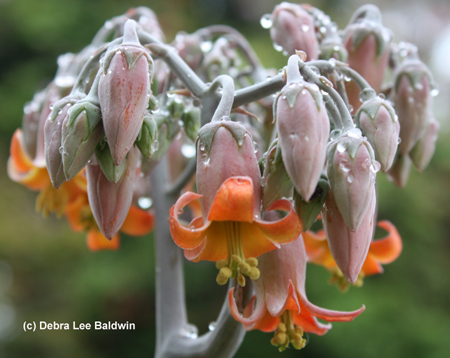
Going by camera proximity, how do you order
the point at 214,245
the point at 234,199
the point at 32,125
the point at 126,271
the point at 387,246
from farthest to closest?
1. the point at 126,271
2. the point at 32,125
3. the point at 387,246
4. the point at 214,245
5. the point at 234,199

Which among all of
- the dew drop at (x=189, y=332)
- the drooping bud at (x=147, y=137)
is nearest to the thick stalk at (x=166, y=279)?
the dew drop at (x=189, y=332)

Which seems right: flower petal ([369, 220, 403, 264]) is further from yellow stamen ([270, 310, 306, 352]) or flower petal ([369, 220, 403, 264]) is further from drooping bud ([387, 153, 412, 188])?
yellow stamen ([270, 310, 306, 352])

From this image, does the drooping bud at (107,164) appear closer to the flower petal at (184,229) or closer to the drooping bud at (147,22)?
the flower petal at (184,229)

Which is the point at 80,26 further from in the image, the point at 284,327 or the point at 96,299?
the point at 284,327

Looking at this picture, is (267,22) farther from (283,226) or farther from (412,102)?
(283,226)

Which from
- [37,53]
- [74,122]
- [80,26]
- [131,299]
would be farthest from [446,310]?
[37,53]

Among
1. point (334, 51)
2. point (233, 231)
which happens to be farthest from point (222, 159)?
point (334, 51)
